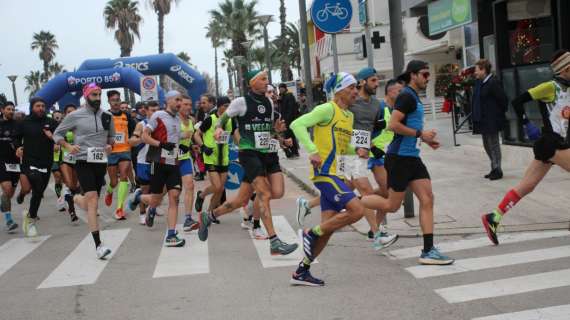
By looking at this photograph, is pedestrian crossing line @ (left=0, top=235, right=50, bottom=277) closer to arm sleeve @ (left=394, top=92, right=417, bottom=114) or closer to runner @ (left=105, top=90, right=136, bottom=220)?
runner @ (left=105, top=90, right=136, bottom=220)

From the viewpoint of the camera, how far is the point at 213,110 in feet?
38.3

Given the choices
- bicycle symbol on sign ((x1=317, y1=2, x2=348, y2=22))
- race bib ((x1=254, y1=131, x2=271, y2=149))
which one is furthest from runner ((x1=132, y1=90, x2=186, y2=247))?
bicycle symbol on sign ((x1=317, y1=2, x2=348, y2=22))

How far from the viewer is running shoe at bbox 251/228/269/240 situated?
9195mm

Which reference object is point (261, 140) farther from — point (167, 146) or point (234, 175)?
point (234, 175)

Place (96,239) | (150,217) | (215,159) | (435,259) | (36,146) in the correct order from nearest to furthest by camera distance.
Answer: (435,259), (96,239), (150,217), (215,159), (36,146)

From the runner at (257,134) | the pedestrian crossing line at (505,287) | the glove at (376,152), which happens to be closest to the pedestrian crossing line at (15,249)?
the runner at (257,134)

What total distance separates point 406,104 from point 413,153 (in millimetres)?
466

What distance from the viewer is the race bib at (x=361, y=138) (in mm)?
7516

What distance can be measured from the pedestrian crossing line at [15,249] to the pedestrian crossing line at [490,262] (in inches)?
171

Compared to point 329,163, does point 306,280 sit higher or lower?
lower

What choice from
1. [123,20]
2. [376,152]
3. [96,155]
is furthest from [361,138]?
[123,20]

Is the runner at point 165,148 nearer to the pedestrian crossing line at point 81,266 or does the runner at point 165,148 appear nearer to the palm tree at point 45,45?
the pedestrian crossing line at point 81,266

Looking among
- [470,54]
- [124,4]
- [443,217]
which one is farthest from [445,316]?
[124,4]

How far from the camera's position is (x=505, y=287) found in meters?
5.94
